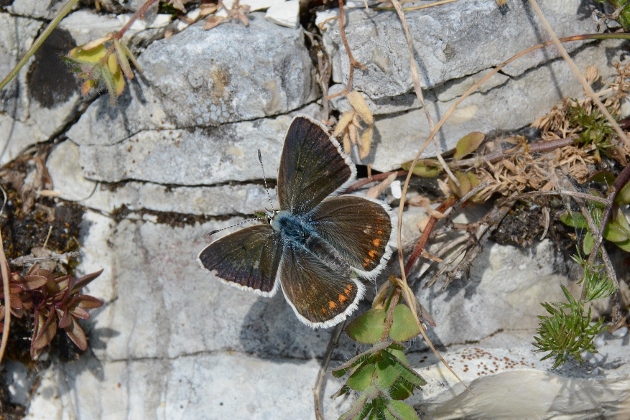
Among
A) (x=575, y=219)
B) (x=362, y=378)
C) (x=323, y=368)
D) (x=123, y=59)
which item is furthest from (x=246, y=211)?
(x=575, y=219)

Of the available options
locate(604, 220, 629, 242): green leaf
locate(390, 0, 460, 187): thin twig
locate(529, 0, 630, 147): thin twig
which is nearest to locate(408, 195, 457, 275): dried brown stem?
locate(390, 0, 460, 187): thin twig

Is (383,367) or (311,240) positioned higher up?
(311,240)

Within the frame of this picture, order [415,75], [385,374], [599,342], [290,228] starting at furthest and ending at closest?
[599,342] → [415,75] → [290,228] → [385,374]

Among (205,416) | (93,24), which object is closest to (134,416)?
(205,416)

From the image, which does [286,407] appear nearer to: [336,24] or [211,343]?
[211,343]

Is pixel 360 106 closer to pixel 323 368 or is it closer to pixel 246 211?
pixel 246 211

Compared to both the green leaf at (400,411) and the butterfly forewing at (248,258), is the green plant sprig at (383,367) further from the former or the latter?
the butterfly forewing at (248,258)

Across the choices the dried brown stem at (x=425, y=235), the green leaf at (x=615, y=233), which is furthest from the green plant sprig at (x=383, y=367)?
the green leaf at (x=615, y=233)

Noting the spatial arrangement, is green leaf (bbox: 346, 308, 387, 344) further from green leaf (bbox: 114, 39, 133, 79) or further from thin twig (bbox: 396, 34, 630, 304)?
green leaf (bbox: 114, 39, 133, 79)

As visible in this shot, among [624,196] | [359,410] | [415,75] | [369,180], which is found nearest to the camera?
[359,410]
